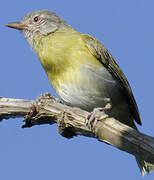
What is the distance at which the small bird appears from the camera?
Result: 6160 mm

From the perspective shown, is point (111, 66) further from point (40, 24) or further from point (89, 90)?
point (40, 24)

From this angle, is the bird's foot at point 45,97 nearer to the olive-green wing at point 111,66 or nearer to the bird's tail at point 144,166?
the olive-green wing at point 111,66

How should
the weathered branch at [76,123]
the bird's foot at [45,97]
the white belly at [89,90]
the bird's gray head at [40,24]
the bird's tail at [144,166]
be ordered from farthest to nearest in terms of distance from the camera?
the bird's gray head at [40,24] → the bird's tail at [144,166] → the white belly at [89,90] → the bird's foot at [45,97] → the weathered branch at [76,123]

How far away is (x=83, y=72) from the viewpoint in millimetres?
6105

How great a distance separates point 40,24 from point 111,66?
1658 mm

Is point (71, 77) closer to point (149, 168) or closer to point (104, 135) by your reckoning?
point (104, 135)

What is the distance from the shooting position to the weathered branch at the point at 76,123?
4.56 m

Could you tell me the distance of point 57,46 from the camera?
6.53 meters

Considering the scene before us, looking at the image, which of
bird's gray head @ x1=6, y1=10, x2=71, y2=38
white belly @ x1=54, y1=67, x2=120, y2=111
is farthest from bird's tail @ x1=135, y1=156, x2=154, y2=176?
bird's gray head @ x1=6, y1=10, x2=71, y2=38

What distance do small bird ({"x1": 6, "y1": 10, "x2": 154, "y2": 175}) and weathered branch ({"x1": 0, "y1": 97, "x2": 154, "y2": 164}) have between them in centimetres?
50

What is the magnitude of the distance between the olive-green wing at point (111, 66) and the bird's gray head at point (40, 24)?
0.80 metres

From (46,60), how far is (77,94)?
2.86 feet

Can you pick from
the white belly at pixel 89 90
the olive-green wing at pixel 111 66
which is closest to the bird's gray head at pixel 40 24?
the olive-green wing at pixel 111 66

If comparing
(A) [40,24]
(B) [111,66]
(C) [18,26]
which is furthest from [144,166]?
(C) [18,26]
